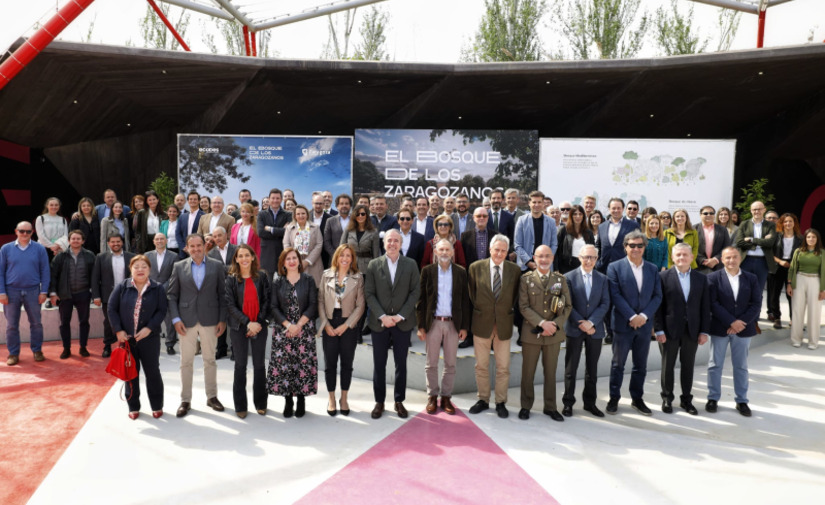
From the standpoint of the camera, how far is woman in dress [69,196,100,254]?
7387mm

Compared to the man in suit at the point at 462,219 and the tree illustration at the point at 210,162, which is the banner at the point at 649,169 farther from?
the tree illustration at the point at 210,162

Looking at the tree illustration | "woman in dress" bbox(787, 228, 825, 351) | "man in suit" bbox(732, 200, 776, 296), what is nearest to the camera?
"woman in dress" bbox(787, 228, 825, 351)

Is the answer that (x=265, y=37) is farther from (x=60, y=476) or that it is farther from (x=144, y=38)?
(x=60, y=476)

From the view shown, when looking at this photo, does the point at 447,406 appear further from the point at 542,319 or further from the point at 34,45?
the point at 34,45

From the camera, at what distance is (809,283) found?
7.02m

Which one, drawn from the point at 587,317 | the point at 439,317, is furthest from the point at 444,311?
the point at 587,317

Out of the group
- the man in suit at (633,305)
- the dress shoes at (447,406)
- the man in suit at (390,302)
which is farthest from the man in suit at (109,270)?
the man in suit at (633,305)

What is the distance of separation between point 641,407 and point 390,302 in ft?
8.18

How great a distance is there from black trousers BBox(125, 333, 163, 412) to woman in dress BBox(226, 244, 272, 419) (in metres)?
0.66

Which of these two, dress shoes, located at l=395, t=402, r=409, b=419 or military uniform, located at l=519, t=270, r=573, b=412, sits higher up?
military uniform, located at l=519, t=270, r=573, b=412

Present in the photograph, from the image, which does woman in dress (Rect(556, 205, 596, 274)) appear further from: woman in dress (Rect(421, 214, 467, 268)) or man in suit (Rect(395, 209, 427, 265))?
man in suit (Rect(395, 209, 427, 265))

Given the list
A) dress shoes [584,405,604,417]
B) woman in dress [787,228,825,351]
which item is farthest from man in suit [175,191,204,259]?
woman in dress [787,228,825,351]

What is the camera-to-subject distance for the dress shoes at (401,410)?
15.9 ft

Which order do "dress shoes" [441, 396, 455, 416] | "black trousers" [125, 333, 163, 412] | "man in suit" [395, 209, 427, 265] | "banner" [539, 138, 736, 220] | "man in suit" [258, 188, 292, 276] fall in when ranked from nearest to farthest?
"black trousers" [125, 333, 163, 412] < "dress shoes" [441, 396, 455, 416] < "man in suit" [395, 209, 427, 265] < "man in suit" [258, 188, 292, 276] < "banner" [539, 138, 736, 220]
